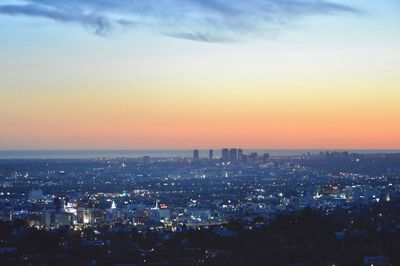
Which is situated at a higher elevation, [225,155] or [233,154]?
[233,154]

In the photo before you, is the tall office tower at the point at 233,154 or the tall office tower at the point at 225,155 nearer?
the tall office tower at the point at 233,154

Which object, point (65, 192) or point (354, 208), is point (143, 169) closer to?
point (65, 192)

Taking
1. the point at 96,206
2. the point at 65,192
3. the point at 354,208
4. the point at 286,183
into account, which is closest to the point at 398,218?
the point at 354,208

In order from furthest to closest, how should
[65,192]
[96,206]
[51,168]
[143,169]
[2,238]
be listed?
[143,169] → [51,168] → [65,192] → [96,206] → [2,238]

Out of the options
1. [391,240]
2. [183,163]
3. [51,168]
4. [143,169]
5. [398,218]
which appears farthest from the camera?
[183,163]

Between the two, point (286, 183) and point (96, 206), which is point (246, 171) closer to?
point (286, 183)

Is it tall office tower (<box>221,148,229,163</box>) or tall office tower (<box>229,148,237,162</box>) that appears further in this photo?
tall office tower (<box>221,148,229,163</box>)

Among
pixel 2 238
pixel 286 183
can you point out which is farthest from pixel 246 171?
pixel 2 238

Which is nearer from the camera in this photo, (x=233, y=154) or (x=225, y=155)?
(x=233, y=154)

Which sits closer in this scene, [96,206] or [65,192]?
[96,206]
